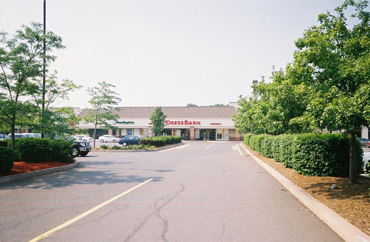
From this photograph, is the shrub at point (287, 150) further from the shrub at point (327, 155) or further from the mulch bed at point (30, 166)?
the mulch bed at point (30, 166)

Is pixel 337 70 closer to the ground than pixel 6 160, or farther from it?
farther from it

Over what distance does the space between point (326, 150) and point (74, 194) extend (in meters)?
8.50

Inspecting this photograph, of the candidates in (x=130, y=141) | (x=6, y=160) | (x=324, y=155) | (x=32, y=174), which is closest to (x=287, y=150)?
(x=324, y=155)

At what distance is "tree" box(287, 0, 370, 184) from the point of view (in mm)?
6516

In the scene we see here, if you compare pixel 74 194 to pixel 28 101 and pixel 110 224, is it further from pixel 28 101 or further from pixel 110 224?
pixel 28 101

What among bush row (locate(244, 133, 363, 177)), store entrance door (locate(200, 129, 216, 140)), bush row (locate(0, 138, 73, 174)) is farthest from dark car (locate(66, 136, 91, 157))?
store entrance door (locate(200, 129, 216, 140))

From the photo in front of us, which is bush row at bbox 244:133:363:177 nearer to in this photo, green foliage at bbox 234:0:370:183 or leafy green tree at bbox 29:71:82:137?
green foliage at bbox 234:0:370:183

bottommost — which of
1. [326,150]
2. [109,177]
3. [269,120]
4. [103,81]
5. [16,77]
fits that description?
[109,177]

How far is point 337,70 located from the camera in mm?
7781

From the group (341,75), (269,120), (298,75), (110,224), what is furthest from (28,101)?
(341,75)

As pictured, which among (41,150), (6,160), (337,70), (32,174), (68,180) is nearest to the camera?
(337,70)

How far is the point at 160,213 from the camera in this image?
19.4 feet

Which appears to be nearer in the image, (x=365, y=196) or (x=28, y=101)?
(x=365, y=196)

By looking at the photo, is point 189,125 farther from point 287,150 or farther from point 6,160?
point 6,160
